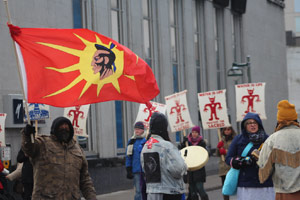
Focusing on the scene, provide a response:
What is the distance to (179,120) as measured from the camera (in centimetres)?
Result: 1641

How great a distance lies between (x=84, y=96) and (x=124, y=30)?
14.0 m

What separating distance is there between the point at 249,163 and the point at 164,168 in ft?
3.25

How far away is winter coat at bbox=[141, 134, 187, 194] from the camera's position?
7.39m

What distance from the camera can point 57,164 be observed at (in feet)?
21.9

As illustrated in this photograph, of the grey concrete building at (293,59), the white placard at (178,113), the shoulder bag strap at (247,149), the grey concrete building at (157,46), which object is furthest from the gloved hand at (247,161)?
the grey concrete building at (293,59)

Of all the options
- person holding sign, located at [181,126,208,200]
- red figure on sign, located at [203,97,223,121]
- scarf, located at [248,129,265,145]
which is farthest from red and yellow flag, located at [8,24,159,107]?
red figure on sign, located at [203,97,223,121]

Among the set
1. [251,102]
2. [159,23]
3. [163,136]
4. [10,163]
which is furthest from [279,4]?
[163,136]

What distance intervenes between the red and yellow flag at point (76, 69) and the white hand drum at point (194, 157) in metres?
2.78

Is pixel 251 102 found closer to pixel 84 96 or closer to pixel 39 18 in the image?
pixel 39 18

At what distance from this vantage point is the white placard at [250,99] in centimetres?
1656

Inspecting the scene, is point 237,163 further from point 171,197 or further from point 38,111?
point 38,111

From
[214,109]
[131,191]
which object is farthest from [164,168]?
[131,191]

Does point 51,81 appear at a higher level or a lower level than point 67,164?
higher

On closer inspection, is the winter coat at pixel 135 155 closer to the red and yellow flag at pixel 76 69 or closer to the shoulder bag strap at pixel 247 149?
the red and yellow flag at pixel 76 69
